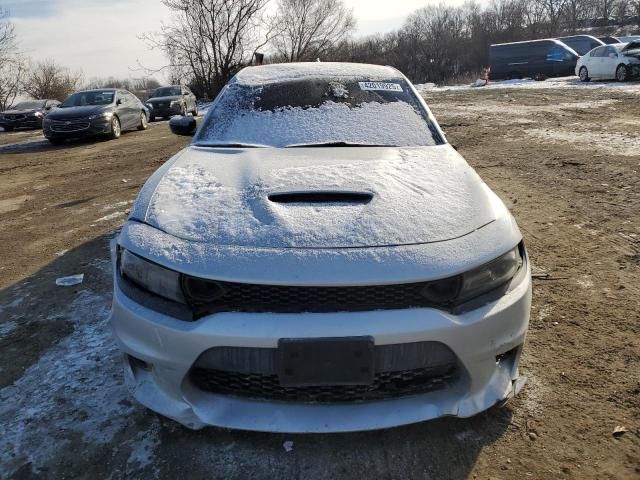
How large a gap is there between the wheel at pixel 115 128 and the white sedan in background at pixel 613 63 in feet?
59.8

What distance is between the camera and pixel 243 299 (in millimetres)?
1800

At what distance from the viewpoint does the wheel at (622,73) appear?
Result: 18750mm

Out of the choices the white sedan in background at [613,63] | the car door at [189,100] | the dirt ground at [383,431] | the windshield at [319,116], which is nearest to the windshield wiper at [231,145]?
the windshield at [319,116]

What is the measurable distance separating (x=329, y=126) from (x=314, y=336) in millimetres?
1740

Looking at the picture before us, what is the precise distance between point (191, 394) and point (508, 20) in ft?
218

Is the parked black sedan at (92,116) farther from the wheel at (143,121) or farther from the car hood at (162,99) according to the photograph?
the car hood at (162,99)

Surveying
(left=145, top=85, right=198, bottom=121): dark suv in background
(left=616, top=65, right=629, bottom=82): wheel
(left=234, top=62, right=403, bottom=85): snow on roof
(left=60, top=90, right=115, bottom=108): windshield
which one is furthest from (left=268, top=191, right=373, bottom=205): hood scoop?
(left=616, top=65, right=629, bottom=82): wheel

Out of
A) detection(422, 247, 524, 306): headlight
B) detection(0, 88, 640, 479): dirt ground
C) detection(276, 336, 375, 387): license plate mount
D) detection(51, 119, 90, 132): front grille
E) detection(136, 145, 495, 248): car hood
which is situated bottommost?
detection(0, 88, 640, 479): dirt ground

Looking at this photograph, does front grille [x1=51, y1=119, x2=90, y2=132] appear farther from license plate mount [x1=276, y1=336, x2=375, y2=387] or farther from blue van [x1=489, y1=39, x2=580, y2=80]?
blue van [x1=489, y1=39, x2=580, y2=80]

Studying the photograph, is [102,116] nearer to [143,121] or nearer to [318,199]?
[143,121]

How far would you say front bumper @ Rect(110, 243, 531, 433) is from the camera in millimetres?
1707

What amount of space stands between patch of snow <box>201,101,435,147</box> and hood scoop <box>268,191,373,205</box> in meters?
0.81

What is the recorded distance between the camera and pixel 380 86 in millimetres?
3459

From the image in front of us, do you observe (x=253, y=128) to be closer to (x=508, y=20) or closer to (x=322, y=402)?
(x=322, y=402)
